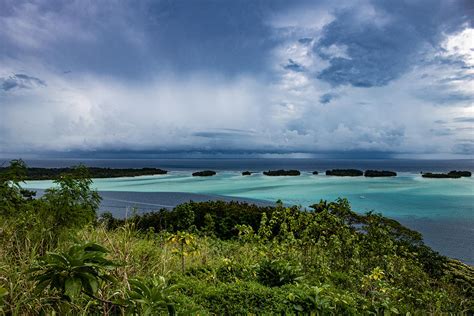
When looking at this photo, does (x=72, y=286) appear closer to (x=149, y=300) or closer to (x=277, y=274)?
(x=149, y=300)

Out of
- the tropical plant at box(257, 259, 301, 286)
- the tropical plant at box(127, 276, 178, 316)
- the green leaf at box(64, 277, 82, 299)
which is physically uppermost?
the green leaf at box(64, 277, 82, 299)

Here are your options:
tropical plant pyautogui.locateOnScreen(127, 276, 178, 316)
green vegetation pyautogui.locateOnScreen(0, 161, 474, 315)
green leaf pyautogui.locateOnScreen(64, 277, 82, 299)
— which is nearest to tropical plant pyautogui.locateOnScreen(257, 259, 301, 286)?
green vegetation pyautogui.locateOnScreen(0, 161, 474, 315)

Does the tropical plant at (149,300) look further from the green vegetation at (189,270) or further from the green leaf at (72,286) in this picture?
the green leaf at (72,286)

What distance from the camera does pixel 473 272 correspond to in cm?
724

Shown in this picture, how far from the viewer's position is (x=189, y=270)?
4836 millimetres

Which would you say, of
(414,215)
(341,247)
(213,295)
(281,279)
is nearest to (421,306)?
(341,247)

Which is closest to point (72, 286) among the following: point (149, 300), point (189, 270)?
point (149, 300)

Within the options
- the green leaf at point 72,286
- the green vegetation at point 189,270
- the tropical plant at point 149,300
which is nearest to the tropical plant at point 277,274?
the green vegetation at point 189,270

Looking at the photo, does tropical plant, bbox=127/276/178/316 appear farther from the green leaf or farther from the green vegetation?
the green leaf

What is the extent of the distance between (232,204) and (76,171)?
6.17 m

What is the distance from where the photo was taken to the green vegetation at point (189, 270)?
92.7 inches

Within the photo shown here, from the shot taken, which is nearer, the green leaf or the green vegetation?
the green leaf

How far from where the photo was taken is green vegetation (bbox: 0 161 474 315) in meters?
2.35

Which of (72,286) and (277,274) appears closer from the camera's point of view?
(72,286)
